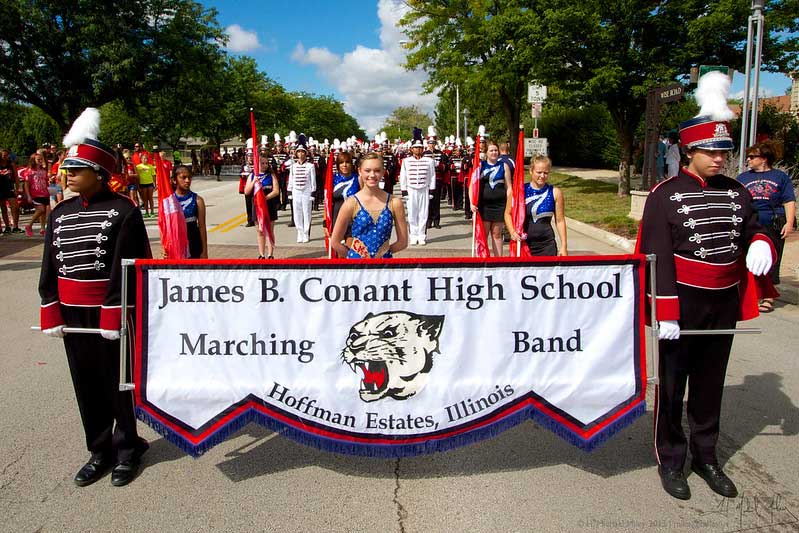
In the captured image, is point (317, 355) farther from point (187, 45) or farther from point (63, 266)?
point (187, 45)

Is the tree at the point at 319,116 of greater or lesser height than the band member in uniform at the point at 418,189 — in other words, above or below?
above

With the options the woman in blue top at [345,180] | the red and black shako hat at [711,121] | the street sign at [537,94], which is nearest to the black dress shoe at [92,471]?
the red and black shako hat at [711,121]

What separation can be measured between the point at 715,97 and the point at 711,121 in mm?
187

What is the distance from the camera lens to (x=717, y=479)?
3.44m

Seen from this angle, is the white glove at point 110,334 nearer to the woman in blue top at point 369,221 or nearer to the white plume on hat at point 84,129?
the white plume on hat at point 84,129

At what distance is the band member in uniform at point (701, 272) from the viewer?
3.34 m

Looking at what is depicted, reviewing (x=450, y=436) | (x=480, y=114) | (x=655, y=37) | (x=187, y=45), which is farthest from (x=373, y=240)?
(x=480, y=114)

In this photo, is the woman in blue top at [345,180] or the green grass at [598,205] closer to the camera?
the woman in blue top at [345,180]

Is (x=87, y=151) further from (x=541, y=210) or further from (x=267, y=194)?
(x=267, y=194)

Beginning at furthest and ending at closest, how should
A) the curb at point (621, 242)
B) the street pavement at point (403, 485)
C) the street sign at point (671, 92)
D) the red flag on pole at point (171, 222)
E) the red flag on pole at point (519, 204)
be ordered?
1. the street sign at point (671, 92)
2. the curb at point (621, 242)
3. the red flag on pole at point (519, 204)
4. the red flag on pole at point (171, 222)
5. the street pavement at point (403, 485)

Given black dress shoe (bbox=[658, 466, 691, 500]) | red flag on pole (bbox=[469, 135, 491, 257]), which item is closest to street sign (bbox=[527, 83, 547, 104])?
red flag on pole (bbox=[469, 135, 491, 257])

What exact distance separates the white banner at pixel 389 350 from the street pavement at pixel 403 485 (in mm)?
294

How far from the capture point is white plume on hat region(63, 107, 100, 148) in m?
3.59

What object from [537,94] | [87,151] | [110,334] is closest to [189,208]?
[87,151]
